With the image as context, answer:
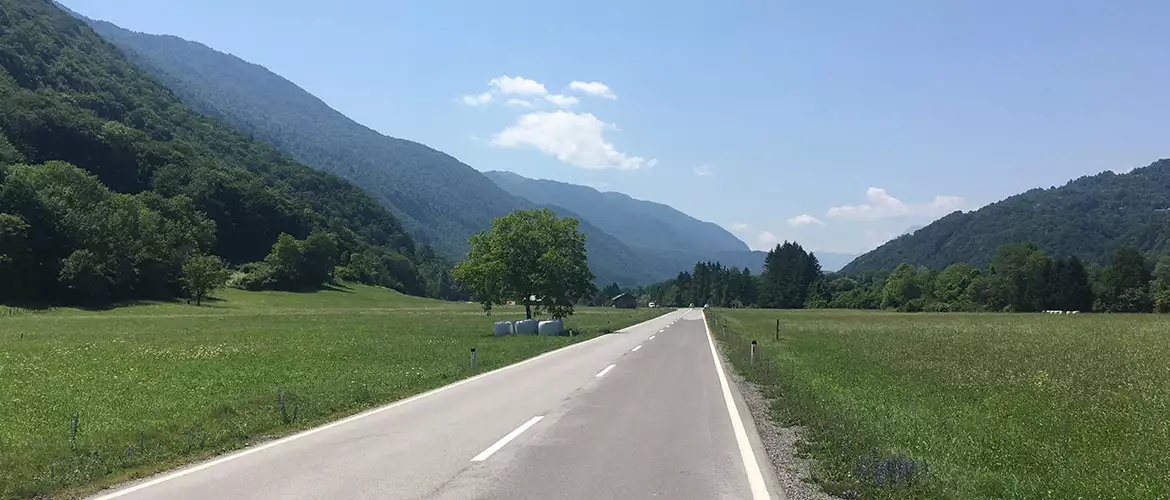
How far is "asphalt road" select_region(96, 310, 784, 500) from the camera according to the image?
7.96m

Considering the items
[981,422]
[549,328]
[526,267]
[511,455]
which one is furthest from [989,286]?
[511,455]

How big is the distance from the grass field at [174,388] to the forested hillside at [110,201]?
43985mm

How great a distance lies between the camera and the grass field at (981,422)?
8086 millimetres

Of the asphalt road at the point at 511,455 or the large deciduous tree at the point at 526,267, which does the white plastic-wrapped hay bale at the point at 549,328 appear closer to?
the large deciduous tree at the point at 526,267

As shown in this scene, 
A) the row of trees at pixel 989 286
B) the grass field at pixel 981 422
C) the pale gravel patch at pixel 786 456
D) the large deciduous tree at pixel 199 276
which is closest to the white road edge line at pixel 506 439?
the pale gravel patch at pixel 786 456

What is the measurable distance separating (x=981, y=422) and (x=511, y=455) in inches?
335

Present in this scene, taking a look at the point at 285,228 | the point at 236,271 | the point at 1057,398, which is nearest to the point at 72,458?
the point at 1057,398

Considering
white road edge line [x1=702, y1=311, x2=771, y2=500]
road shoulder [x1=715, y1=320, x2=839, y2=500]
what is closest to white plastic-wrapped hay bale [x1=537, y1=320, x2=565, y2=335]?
white road edge line [x1=702, y1=311, x2=771, y2=500]

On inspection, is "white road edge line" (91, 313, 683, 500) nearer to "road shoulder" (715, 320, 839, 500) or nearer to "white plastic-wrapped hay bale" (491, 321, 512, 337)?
"road shoulder" (715, 320, 839, 500)

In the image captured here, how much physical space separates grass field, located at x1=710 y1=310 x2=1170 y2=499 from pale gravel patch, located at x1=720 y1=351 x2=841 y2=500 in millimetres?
213

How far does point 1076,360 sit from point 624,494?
2392 centimetres

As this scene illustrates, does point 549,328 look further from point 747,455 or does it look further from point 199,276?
point 199,276

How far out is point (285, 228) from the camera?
506ft

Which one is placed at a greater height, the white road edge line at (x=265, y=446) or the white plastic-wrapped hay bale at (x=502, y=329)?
the white plastic-wrapped hay bale at (x=502, y=329)
